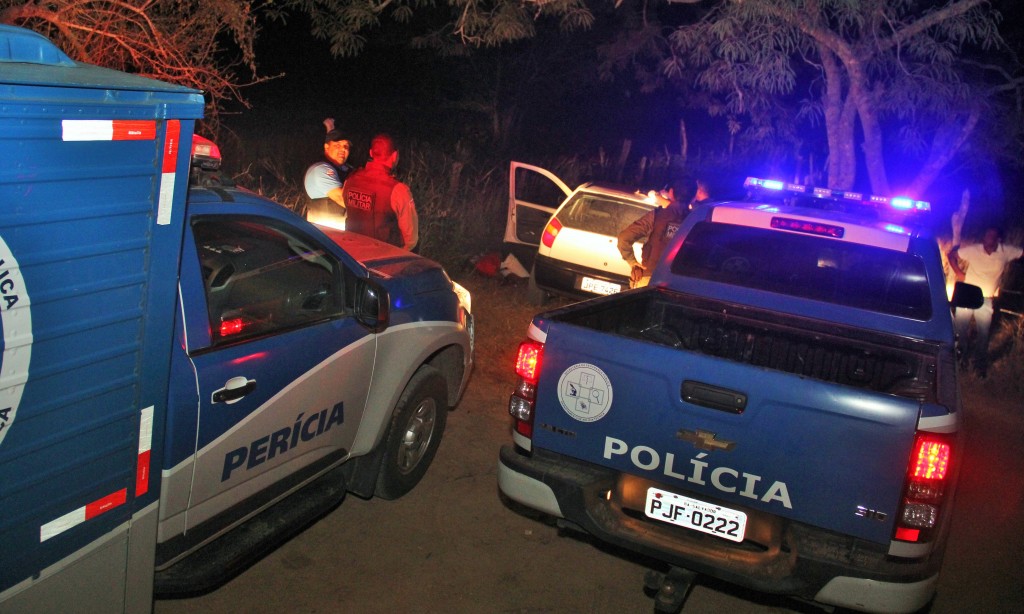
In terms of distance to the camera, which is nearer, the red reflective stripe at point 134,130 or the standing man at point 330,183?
the red reflective stripe at point 134,130

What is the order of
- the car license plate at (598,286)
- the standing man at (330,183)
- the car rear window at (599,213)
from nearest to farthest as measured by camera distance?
1. the standing man at (330,183)
2. the car license plate at (598,286)
3. the car rear window at (599,213)

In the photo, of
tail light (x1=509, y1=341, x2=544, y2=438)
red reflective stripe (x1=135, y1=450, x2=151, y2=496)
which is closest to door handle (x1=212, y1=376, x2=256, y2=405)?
red reflective stripe (x1=135, y1=450, x2=151, y2=496)

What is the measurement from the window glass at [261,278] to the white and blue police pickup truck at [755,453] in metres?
1.05

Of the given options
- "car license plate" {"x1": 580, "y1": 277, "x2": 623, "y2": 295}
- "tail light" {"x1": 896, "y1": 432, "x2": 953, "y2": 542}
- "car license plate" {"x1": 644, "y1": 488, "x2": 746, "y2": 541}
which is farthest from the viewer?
"car license plate" {"x1": 580, "y1": 277, "x2": 623, "y2": 295}

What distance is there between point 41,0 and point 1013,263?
9132mm

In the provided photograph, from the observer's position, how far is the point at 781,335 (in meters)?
5.14

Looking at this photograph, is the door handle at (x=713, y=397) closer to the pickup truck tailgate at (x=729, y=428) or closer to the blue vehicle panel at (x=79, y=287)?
the pickup truck tailgate at (x=729, y=428)

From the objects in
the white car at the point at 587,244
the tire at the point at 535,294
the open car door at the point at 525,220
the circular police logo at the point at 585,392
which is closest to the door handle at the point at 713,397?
the circular police logo at the point at 585,392

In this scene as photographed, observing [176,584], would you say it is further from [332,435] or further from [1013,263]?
[1013,263]

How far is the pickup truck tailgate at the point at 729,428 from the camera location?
3.59 meters

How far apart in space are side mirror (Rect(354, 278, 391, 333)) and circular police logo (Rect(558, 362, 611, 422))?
1.00 meters

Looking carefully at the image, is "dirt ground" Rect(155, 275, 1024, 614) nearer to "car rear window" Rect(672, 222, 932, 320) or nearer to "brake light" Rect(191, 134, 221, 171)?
"car rear window" Rect(672, 222, 932, 320)

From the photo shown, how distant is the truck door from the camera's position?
3566 millimetres

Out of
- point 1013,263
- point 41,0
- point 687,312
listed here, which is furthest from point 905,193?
point 41,0
